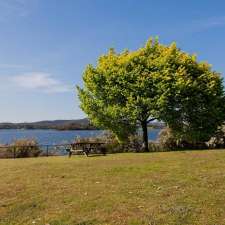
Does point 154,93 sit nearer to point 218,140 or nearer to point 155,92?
point 155,92

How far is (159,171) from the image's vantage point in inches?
812

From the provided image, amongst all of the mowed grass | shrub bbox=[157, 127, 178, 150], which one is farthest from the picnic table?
the mowed grass

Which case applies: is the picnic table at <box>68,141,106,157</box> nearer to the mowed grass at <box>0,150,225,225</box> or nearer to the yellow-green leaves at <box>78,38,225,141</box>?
the yellow-green leaves at <box>78,38,225,141</box>

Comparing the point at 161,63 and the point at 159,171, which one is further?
the point at 161,63

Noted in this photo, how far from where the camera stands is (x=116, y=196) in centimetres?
1491

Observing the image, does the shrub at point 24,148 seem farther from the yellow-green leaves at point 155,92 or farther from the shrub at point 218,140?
the shrub at point 218,140

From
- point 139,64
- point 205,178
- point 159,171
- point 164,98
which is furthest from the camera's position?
point 139,64

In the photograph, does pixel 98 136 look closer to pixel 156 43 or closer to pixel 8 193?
pixel 156 43

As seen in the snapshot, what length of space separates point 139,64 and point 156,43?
3155 millimetres

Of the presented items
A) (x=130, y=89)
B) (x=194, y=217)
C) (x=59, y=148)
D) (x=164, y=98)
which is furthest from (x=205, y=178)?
(x=59, y=148)

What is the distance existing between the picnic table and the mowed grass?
41.5 ft

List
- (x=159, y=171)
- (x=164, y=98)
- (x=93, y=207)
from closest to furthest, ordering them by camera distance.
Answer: (x=93, y=207) < (x=159, y=171) < (x=164, y=98)

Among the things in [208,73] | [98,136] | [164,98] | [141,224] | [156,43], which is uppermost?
[156,43]

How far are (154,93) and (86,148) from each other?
8359mm
